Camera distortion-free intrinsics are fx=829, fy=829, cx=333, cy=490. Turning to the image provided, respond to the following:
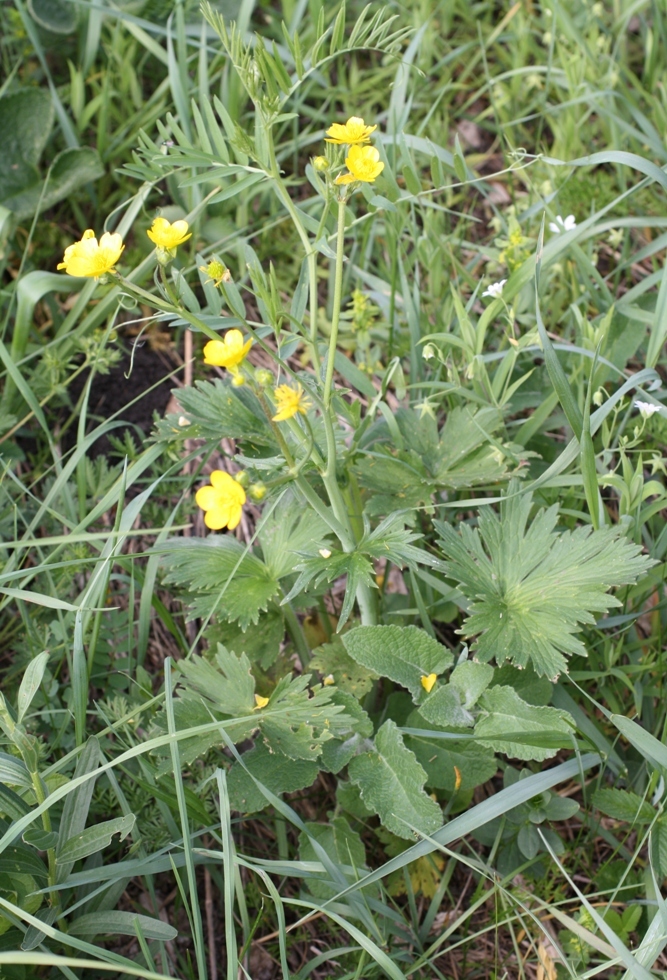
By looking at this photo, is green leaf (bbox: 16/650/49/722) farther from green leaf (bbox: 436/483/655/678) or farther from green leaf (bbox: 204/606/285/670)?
green leaf (bbox: 436/483/655/678)

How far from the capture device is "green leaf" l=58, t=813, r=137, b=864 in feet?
4.53

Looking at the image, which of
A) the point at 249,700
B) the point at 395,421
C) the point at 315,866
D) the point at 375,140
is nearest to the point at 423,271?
the point at 375,140

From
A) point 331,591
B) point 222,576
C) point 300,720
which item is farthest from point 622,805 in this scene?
point 222,576

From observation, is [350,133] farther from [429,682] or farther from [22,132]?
[22,132]

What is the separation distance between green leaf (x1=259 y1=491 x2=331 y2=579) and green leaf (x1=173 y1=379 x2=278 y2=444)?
0.44ft

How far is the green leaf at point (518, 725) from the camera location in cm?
146

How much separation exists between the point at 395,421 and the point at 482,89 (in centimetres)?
145

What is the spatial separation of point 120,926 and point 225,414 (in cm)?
96

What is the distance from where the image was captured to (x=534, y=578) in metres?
1.63

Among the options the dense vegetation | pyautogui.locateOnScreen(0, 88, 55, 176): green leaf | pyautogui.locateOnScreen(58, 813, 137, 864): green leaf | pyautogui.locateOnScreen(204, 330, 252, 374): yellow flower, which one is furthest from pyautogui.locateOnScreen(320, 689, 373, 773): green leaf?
pyautogui.locateOnScreen(0, 88, 55, 176): green leaf

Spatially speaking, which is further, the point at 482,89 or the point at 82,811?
the point at 482,89

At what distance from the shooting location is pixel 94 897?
5.13 feet

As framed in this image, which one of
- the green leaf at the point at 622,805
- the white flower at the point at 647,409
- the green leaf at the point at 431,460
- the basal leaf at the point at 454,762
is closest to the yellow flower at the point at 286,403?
the green leaf at the point at 431,460

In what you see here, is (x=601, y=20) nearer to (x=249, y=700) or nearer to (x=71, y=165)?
(x=71, y=165)
